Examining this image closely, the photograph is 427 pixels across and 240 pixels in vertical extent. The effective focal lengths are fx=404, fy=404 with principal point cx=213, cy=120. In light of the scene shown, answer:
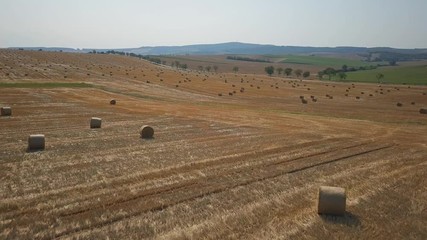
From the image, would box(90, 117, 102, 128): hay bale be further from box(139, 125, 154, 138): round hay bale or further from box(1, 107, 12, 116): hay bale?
box(1, 107, 12, 116): hay bale

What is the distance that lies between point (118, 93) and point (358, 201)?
44.7 metres

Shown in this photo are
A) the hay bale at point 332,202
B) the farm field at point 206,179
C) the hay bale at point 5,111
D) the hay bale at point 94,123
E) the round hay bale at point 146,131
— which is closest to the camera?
the farm field at point 206,179

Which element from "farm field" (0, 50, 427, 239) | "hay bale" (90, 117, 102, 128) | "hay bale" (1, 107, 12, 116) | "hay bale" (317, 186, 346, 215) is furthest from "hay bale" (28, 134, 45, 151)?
"hay bale" (317, 186, 346, 215)

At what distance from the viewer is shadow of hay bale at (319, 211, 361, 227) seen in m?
12.3

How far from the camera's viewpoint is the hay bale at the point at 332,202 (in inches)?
503

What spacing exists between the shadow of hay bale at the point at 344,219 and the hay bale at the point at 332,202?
0.13m

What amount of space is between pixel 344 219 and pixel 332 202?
0.62m

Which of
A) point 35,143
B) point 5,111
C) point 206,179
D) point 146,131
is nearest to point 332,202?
point 206,179

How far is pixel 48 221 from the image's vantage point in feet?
38.2

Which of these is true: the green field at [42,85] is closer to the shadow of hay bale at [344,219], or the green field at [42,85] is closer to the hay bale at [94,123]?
the hay bale at [94,123]

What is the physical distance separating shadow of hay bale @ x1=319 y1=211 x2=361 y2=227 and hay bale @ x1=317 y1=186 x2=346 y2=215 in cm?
13

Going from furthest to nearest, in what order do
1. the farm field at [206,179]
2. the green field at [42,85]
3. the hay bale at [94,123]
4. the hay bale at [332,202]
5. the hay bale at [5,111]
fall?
the green field at [42,85]
the hay bale at [5,111]
the hay bale at [94,123]
the hay bale at [332,202]
the farm field at [206,179]

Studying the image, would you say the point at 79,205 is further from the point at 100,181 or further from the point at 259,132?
the point at 259,132

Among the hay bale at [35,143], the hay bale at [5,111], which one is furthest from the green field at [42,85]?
the hay bale at [35,143]
